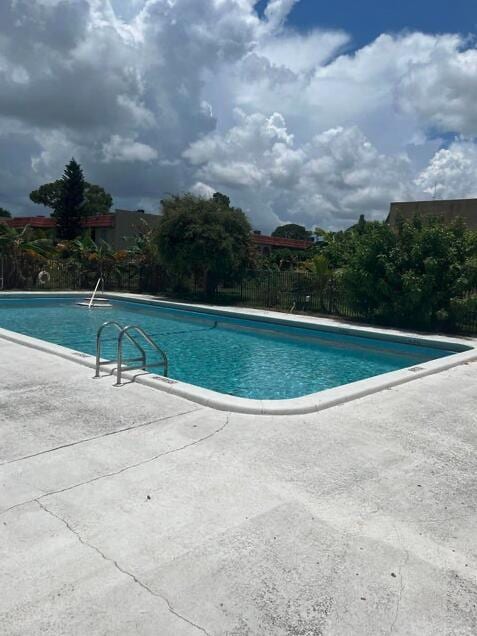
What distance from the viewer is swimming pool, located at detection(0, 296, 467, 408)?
989cm

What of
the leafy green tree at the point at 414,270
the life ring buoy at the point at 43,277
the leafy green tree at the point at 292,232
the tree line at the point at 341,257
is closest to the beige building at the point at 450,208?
the tree line at the point at 341,257

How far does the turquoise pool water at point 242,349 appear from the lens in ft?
32.5

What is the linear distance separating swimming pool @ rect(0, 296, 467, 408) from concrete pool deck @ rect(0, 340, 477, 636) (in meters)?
3.43

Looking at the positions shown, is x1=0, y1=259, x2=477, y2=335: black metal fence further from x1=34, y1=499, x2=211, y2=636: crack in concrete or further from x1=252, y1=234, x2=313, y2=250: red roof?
x1=252, y1=234, x2=313, y2=250: red roof

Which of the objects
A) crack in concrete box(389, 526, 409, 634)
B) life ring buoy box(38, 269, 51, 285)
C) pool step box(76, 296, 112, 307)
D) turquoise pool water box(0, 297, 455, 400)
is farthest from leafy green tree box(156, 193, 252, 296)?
crack in concrete box(389, 526, 409, 634)

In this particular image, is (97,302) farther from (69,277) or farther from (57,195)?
(57,195)

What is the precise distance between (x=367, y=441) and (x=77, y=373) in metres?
4.38

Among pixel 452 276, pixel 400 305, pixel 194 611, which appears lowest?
pixel 194 611

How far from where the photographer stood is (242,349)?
1323cm

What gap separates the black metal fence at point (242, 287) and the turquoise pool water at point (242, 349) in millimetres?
2298

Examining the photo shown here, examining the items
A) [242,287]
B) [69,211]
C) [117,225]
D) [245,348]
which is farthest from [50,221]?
[245,348]

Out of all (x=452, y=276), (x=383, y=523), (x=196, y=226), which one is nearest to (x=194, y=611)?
(x=383, y=523)

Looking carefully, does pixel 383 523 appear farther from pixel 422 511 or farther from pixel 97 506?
pixel 97 506

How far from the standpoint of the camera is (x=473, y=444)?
5301 millimetres
